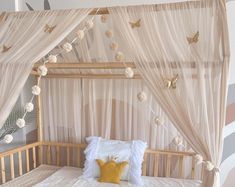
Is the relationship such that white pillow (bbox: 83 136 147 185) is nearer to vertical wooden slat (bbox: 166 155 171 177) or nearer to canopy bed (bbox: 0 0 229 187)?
canopy bed (bbox: 0 0 229 187)

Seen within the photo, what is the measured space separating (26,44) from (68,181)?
1455mm

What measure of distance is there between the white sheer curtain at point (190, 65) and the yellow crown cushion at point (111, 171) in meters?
1.01

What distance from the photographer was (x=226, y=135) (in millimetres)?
3135

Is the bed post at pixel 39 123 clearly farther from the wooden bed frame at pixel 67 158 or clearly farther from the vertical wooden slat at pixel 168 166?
the vertical wooden slat at pixel 168 166

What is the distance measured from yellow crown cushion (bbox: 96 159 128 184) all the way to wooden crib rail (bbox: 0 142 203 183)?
0.40 m

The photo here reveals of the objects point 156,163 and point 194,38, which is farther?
point 156,163

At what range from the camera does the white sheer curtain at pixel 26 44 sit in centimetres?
237

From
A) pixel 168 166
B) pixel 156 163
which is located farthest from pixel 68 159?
pixel 168 166

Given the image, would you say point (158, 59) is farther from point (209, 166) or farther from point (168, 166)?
point (168, 166)

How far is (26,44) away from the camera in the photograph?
2404mm

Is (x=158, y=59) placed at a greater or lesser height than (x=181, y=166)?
greater

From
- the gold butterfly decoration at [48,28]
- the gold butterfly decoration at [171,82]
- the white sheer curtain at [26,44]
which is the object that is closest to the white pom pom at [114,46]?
the white sheer curtain at [26,44]

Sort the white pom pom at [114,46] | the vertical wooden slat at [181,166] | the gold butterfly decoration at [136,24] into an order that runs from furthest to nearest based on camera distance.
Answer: the vertical wooden slat at [181,166], the white pom pom at [114,46], the gold butterfly decoration at [136,24]

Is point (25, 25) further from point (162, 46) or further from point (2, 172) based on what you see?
point (2, 172)
